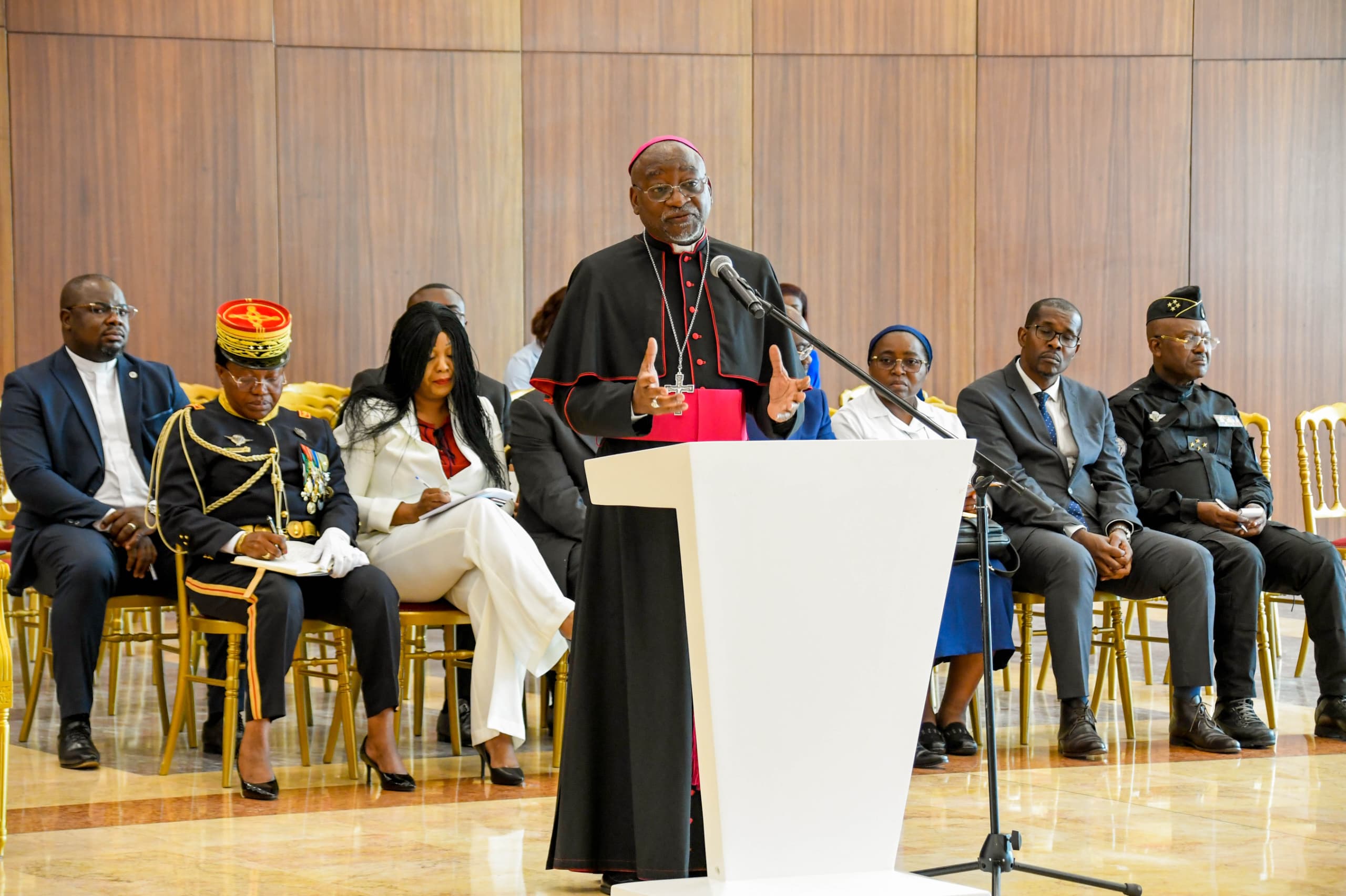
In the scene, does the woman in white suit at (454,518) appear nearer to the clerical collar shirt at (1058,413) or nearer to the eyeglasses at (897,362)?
the eyeglasses at (897,362)

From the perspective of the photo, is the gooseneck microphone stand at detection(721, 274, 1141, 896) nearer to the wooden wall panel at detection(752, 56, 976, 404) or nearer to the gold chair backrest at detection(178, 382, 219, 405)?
the gold chair backrest at detection(178, 382, 219, 405)

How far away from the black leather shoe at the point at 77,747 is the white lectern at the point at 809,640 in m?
2.88

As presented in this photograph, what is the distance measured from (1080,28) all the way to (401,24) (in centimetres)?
361

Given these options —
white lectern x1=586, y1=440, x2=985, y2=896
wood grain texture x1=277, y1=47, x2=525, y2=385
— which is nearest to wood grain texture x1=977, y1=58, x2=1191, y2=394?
wood grain texture x1=277, y1=47, x2=525, y2=385

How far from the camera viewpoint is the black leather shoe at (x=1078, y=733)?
4.63m

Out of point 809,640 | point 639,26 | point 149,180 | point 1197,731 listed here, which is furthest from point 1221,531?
point 149,180

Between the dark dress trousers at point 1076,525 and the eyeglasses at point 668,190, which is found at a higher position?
the eyeglasses at point 668,190

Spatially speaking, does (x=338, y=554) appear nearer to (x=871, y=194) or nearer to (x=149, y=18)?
(x=149, y=18)

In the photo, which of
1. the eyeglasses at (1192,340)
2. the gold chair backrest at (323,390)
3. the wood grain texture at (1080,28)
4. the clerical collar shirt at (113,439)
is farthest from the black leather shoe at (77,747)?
the wood grain texture at (1080,28)

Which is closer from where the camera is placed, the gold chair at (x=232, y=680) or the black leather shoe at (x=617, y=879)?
the black leather shoe at (x=617, y=879)

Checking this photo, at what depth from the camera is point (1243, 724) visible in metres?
4.89

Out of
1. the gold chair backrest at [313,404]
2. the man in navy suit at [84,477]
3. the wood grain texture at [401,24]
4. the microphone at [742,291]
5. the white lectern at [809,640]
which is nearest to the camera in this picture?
the white lectern at [809,640]

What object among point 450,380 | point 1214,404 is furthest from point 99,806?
point 1214,404

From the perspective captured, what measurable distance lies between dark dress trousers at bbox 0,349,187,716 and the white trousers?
2.88 feet
